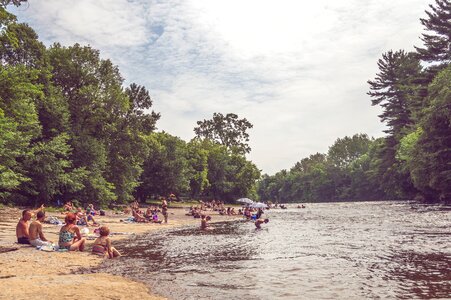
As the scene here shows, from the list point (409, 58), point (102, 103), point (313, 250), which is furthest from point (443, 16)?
point (313, 250)

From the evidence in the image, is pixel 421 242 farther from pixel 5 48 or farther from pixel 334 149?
pixel 334 149

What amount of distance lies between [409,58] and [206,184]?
5342 centimetres

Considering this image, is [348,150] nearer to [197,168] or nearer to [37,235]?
[197,168]

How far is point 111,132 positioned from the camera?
49938mm

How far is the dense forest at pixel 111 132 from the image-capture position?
3011 centimetres

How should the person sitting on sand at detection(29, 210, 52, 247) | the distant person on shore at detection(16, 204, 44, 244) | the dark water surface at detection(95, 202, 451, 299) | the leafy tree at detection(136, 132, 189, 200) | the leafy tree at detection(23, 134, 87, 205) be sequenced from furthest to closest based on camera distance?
the leafy tree at detection(136, 132, 189, 200), the leafy tree at detection(23, 134, 87, 205), the distant person on shore at detection(16, 204, 44, 244), the person sitting on sand at detection(29, 210, 52, 247), the dark water surface at detection(95, 202, 451, 299)

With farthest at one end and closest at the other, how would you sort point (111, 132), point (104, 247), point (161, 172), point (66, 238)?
point (161, 172) → point (111, 132) → point (66, 238) → point (104, 247)

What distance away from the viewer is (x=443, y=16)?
192 feet

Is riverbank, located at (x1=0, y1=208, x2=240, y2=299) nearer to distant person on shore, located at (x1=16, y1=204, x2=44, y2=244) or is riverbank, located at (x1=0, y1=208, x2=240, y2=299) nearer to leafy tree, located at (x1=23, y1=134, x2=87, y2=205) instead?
distant person on shore, located at (x1=16, y1=204, x2=44, y2=244)

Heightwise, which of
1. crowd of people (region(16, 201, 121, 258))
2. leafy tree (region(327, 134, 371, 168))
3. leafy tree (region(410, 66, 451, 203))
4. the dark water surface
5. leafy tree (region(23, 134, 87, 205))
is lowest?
the dark water surface

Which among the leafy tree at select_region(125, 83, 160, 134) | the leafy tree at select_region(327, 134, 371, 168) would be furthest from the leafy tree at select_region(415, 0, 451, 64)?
the leafy tree at select_region(327, 134, 371, 168)

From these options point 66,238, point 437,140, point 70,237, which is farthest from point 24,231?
point 437,140

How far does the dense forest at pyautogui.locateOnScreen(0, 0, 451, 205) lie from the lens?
30109 mm

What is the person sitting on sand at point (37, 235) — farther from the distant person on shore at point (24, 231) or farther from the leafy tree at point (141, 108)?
the leafy tree at point (141, 108)
